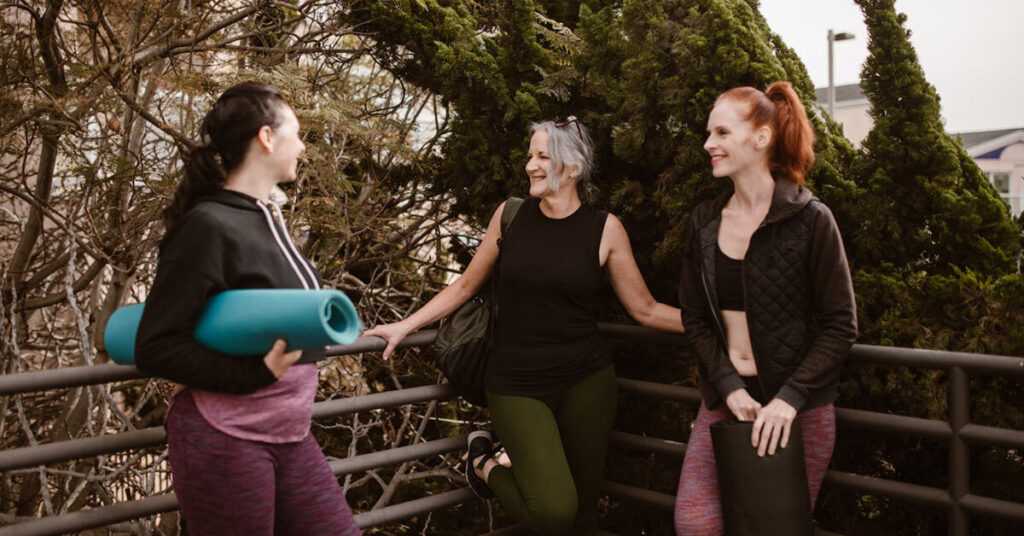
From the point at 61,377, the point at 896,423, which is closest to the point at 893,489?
the point at 896,423

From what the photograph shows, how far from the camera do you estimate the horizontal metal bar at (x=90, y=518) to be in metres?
2.47

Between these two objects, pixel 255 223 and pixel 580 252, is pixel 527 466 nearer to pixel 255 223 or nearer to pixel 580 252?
pixel 580 252

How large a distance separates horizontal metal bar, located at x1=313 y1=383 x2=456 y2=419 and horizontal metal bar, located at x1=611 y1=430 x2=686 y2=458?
75 centimetres

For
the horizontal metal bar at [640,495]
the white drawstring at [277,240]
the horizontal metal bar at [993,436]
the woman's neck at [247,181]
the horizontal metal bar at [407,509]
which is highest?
the woman's neck at [247,181]

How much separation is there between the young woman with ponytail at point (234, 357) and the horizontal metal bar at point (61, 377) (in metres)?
0.35

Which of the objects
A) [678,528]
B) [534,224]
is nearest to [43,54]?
[534,224]

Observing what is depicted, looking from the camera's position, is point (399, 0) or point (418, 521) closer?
point (399, 0)

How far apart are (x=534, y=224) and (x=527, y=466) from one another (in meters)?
0.93

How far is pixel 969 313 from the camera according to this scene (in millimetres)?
3031

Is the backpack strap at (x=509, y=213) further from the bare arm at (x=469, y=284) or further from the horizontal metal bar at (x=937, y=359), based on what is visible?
the horizontal metal bar at (x=937, y=359)

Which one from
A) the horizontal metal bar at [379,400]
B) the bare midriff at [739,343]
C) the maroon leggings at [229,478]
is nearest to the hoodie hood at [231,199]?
the maroon leggings at [229,478]

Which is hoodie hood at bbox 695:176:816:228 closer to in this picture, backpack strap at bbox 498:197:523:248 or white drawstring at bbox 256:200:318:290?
backpack strap at bbox 498:197:523:248

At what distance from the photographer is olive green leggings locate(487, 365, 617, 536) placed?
3188mm

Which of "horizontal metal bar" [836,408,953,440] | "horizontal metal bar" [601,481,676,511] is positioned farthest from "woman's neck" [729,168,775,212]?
"horizontal metal bar" [601,481,676,511]
